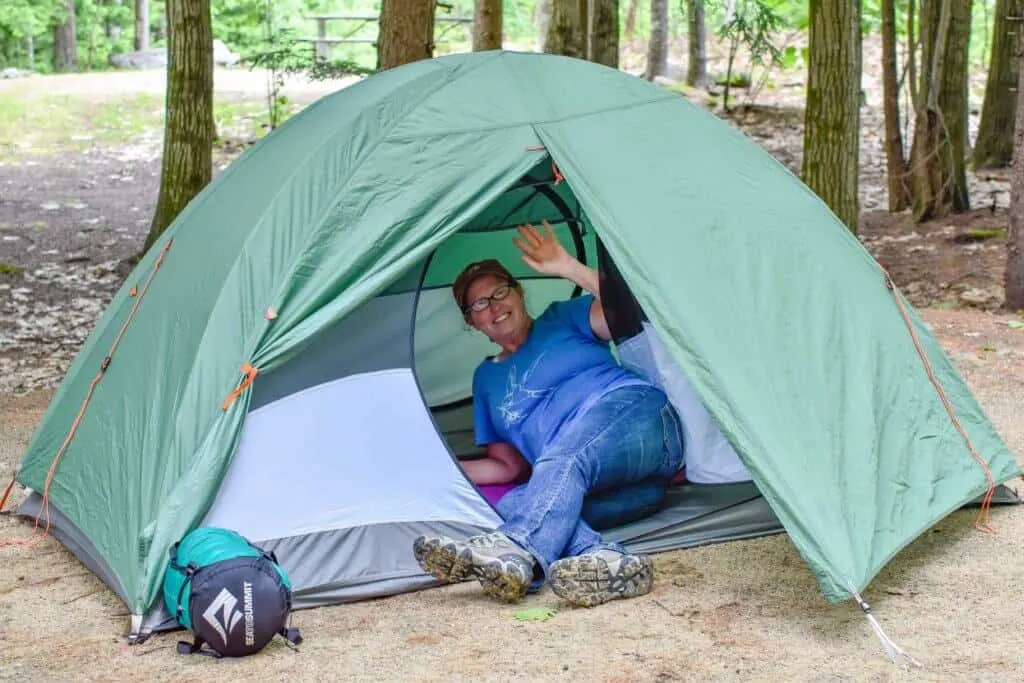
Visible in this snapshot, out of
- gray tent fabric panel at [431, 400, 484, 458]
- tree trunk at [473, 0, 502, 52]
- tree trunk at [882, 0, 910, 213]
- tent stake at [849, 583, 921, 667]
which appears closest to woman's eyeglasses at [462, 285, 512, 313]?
gray tent fabric panel at [431, 400, 484, 458]

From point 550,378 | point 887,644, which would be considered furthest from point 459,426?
point 887,644

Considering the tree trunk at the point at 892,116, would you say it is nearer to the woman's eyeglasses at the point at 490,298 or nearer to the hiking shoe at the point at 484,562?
the woman's eyeglasses at the point at 490,298

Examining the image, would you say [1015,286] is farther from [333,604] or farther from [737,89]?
[737,89]

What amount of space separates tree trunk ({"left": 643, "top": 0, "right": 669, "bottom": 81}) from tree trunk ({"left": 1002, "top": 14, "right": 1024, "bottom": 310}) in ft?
32.3

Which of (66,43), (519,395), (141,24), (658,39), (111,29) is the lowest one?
(519,395)

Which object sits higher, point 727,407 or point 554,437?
point 727,407

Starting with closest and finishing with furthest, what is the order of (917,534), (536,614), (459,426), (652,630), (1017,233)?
(652,630) < (536,614) < (917,534) < (459,426) < (1017,233)

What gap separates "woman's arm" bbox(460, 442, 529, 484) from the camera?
16.1 feet

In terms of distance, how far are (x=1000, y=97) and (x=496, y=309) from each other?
9541 mm

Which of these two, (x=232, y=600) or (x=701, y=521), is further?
(x=701, y=521)

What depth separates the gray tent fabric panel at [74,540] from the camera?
417 cm

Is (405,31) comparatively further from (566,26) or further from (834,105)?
(834,105)

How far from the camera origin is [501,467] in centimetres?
492

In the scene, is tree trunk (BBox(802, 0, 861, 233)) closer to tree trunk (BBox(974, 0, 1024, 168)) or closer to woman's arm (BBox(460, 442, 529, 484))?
tree trunk (BBox(974, 0, 1024, 168))
